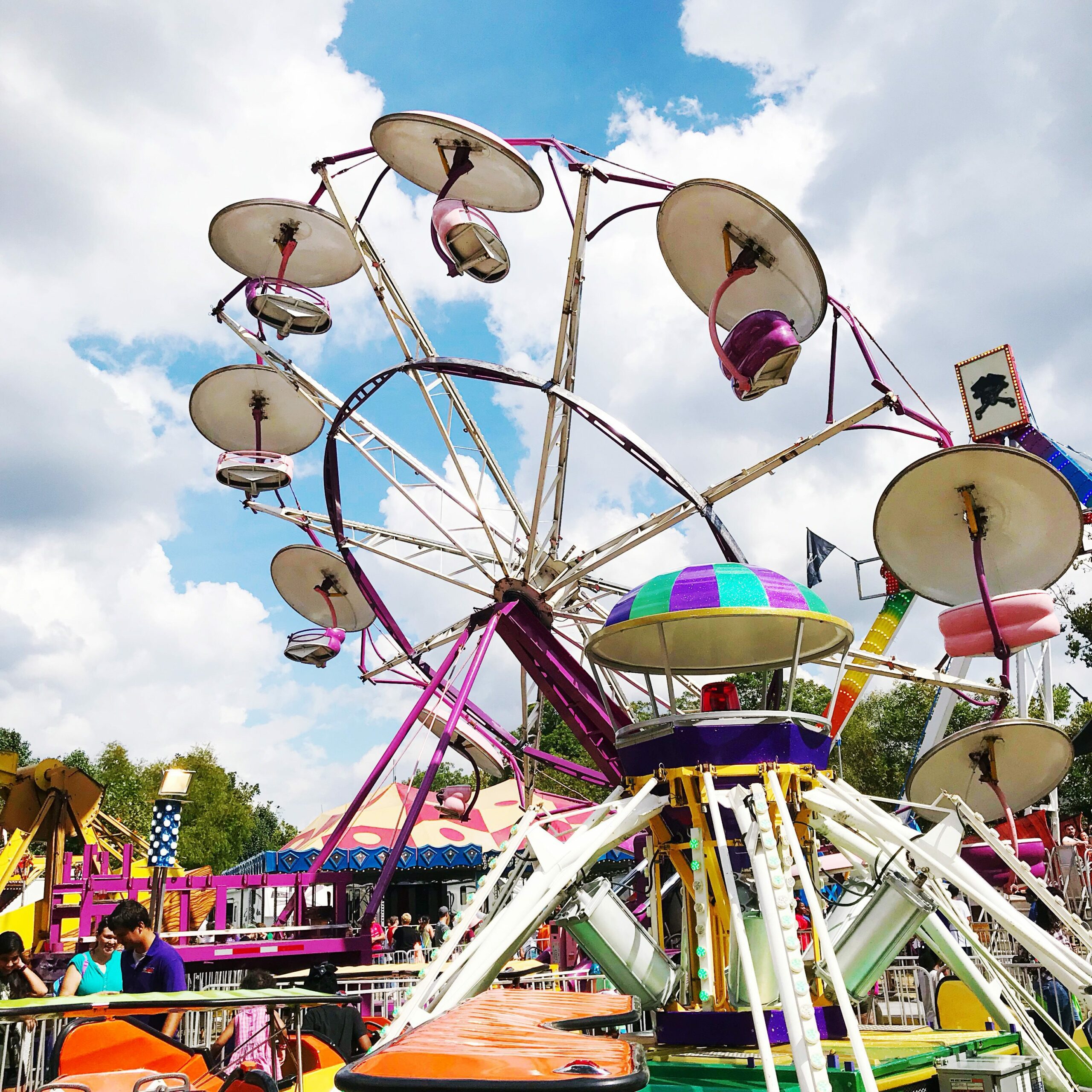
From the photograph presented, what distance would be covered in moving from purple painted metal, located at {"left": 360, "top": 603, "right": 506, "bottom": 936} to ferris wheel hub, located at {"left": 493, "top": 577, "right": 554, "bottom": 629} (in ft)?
0.63

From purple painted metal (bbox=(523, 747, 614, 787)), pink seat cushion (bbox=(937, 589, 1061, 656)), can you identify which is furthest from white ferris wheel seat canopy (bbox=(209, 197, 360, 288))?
pink seat cushion (bbox=(937, 589, 1061, 656))

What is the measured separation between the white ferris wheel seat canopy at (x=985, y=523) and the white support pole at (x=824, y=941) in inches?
246

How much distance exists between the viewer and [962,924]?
20.6ft

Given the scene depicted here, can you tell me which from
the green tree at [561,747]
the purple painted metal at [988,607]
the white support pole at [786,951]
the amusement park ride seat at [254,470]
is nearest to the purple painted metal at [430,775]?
the amusement park ride seat at [254,470]

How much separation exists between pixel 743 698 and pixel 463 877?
1137cm

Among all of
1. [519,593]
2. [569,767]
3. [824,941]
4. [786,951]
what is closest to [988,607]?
[519,593]

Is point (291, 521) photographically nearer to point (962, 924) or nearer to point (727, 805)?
point (727, 805)

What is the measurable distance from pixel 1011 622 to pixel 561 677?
7009 millimetres

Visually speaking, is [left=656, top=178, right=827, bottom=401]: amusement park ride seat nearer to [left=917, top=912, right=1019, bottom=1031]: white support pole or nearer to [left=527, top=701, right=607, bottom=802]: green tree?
[left=917, top=912, right=1019, bottom=1031]: white support pole

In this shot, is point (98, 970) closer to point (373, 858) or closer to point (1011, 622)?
point (1011, 622)

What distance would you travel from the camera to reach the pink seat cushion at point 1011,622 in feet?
38.7

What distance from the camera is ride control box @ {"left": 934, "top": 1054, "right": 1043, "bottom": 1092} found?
213 inches

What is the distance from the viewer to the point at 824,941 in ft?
18.1

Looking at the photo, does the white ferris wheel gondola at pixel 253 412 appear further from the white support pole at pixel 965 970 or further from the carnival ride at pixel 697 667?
the white support pole at pixel 965 970
